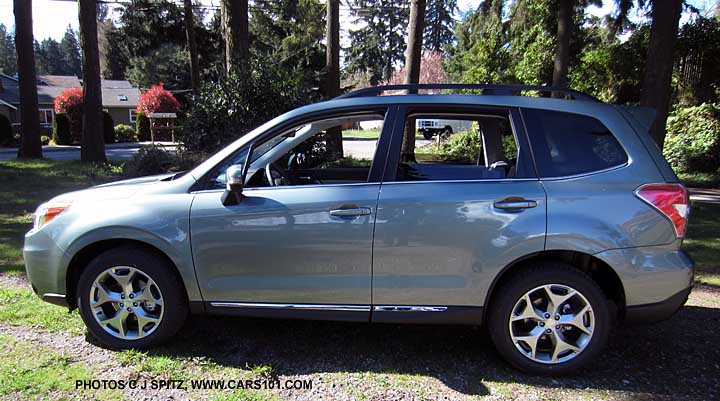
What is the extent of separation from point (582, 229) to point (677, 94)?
16.6 metres

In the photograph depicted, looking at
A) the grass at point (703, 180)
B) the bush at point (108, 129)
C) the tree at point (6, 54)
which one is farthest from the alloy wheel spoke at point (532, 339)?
the tree at point (6, 54)

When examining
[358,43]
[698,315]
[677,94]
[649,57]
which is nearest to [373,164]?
[698,315]

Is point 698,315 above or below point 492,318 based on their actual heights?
below

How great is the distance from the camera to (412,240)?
3066 millimetres

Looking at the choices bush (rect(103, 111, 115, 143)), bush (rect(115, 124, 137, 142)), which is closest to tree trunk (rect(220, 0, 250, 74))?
bush (rect(103, 111, 115, 143))

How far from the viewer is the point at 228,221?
319 centimetres

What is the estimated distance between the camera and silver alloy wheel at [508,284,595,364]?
10.1 feet

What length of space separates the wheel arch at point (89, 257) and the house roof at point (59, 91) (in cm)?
4549

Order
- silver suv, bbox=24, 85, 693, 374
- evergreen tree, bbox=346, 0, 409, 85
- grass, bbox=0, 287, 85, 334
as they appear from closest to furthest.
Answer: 1. silver suv, bbox=24, 85, 693, 374
2. grass, bbox=0, 287, 85, 334
3. evergreen tree, bbox=346, 0, 409, 85

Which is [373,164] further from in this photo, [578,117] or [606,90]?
[606,90]

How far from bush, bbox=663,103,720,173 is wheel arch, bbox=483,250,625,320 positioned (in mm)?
13581

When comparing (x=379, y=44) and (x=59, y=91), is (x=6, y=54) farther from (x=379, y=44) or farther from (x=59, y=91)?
(x=379, y=44)

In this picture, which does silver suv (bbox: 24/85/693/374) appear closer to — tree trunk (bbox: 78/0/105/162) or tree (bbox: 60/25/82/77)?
tree trunk (bbox: 78/0/105/162)

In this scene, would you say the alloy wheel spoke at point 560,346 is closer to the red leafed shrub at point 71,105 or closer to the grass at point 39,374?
the grass at point 39,374
